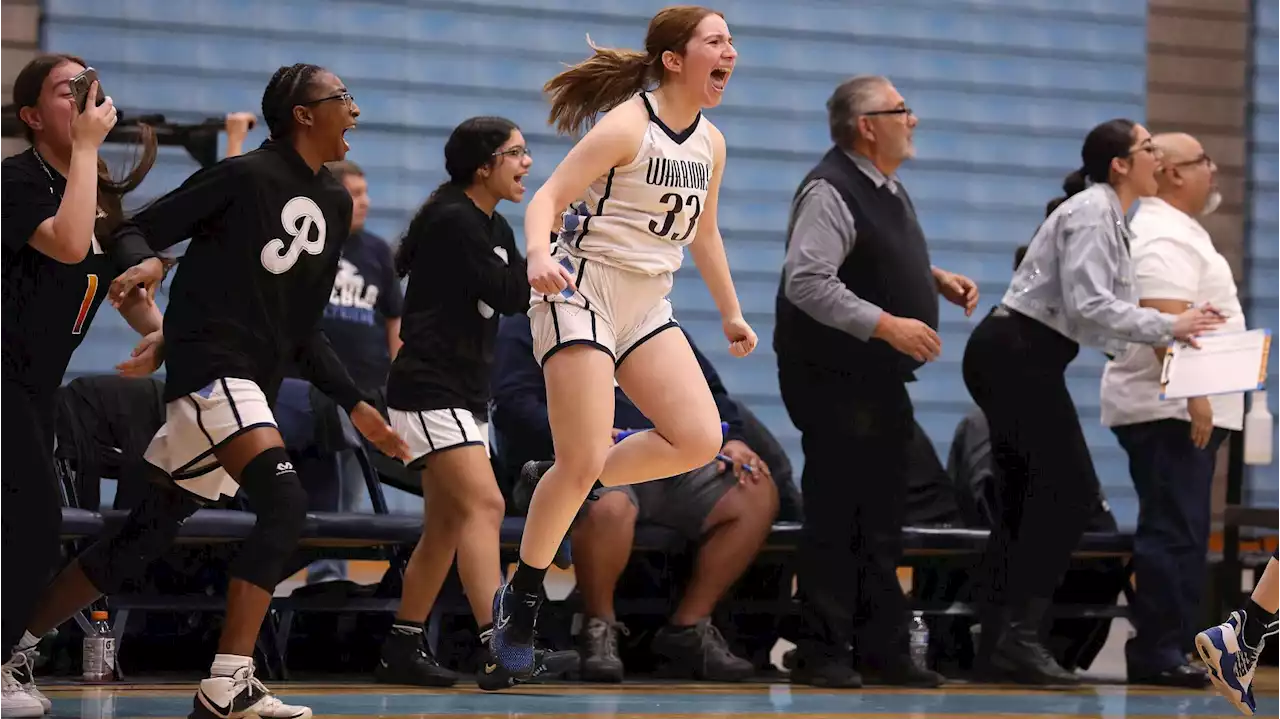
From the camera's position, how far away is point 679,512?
19.5 ft

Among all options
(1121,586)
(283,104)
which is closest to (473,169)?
(283,104)

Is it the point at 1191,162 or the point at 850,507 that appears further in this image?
the point at 1191,162

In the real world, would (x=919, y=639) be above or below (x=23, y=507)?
below

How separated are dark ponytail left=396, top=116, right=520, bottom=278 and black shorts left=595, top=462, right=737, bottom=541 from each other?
1.16 meters

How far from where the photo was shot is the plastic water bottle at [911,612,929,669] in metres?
6.19

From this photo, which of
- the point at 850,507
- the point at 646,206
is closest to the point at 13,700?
the point at 646,206

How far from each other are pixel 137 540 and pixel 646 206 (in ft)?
5.07

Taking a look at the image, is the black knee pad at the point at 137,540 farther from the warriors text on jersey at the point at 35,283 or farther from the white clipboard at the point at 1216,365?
the white clipboard at the point at 1216,365

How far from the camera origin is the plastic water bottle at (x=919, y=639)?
6188 millimetres

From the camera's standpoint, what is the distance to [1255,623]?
4.42 m

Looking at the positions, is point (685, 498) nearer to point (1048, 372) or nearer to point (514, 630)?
point (1048, 372)

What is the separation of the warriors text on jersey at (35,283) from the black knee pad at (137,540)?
402mm

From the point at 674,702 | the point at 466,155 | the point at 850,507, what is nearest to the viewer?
the point at 674,702

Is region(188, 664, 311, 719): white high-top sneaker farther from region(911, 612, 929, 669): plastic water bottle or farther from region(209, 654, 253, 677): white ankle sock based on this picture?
region(911, 612, 929, 669): plastic water bottle
